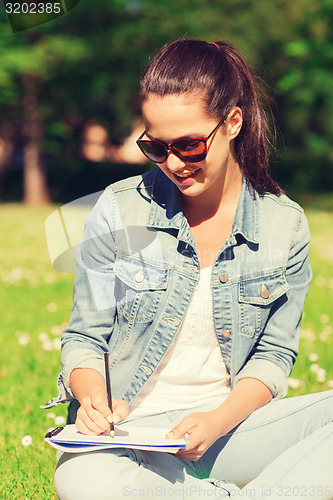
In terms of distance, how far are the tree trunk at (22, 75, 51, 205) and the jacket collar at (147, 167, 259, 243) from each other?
67.6ft

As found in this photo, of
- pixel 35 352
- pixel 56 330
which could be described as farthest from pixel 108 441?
pixel 56 330

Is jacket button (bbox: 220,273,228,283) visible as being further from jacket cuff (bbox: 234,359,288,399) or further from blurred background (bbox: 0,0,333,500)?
blurred background (bbox: 0,0,333,500)

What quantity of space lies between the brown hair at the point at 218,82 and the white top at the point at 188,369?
61 centimetres

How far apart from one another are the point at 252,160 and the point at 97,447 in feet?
4.79

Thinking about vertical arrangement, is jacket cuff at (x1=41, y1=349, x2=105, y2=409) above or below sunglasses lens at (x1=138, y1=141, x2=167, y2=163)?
below

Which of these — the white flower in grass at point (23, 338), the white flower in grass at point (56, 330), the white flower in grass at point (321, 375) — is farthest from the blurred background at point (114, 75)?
the white flower in grass at point (321, 375)

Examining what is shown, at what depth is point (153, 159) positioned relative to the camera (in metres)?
2.73

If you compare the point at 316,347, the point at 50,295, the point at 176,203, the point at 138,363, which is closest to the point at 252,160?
the point at 176,203

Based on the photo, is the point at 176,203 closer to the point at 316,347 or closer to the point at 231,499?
the point at 231,499

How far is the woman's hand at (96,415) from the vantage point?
2.41m

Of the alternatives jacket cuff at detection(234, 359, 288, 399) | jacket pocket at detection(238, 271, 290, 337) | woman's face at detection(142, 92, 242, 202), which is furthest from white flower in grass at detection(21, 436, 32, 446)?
woman's face at detection(142, 92, 242, 202)

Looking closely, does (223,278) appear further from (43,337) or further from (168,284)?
(43,337)

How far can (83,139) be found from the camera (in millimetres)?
30375

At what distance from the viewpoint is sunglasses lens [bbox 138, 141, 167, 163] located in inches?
105
